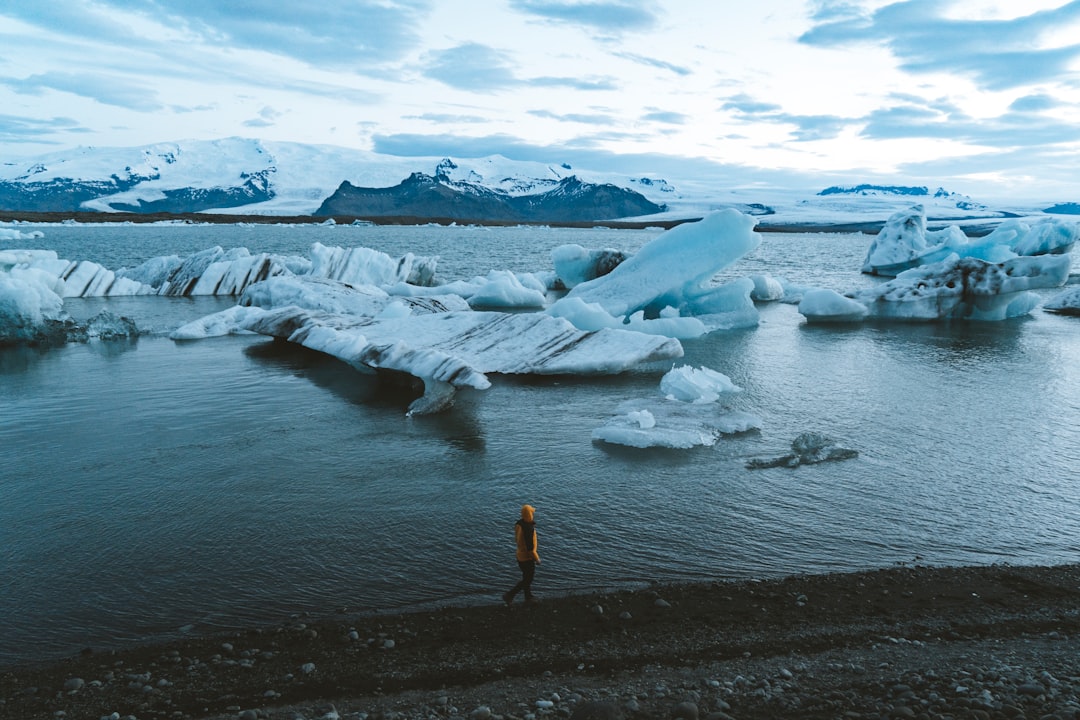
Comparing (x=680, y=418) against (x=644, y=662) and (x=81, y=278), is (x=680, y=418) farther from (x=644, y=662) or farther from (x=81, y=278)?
(x=81, y=278)

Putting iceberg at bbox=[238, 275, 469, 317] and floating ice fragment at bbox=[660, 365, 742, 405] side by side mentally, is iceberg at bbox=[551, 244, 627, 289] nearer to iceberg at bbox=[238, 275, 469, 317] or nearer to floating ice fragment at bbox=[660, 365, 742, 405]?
iceberg at bbox=[238, 275, 469, 317]

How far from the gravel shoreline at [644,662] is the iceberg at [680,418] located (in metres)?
4.29

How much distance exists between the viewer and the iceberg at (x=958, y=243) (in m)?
35.4

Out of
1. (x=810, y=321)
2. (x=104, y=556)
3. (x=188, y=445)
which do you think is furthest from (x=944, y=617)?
(x=810, y=321)

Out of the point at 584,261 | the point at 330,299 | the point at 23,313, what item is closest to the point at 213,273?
the point at 330,299

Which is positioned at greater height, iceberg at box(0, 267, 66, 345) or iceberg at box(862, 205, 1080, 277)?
iceberg at box(862, 205, 1080, 277)

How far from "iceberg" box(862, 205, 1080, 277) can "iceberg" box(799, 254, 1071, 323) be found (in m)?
4.05

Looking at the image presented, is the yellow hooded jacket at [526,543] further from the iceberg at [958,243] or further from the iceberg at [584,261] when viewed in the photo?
the iceberg at [958,243]

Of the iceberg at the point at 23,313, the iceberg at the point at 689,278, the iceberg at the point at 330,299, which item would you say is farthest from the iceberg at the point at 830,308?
the iceberg at the point at 23,313

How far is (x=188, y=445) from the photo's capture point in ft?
37.6

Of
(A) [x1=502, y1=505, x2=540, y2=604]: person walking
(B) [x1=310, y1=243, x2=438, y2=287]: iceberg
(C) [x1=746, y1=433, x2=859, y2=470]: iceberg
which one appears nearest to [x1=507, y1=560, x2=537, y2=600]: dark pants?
(A) [x1=502, y1=505, x2=540, y2=604]: person walking

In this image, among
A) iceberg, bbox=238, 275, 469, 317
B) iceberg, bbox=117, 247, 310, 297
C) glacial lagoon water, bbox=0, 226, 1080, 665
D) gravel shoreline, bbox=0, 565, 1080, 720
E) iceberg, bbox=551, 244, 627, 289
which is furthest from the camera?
iceberg, bbox=551, 244, 627, 289

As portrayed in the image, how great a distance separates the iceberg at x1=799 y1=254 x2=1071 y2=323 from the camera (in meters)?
25.4

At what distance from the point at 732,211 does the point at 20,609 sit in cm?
2009
